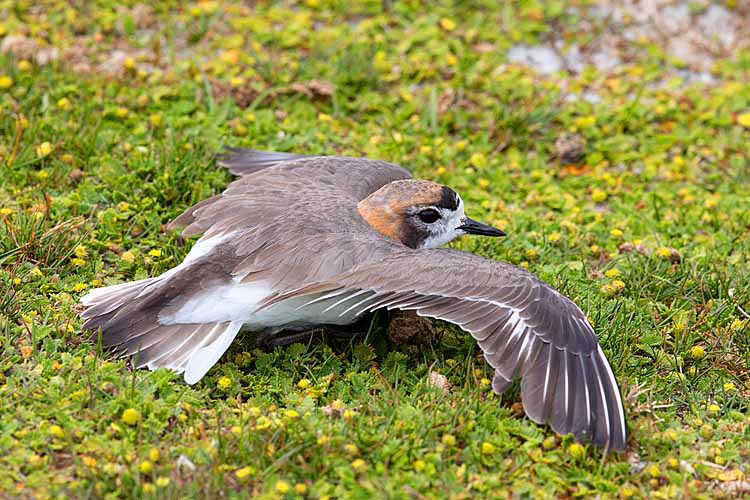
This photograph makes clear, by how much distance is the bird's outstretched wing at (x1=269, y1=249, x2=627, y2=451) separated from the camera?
492 centimetres

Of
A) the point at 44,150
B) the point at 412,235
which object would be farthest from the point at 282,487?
the point at 44,150

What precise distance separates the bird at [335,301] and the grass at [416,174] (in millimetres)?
155

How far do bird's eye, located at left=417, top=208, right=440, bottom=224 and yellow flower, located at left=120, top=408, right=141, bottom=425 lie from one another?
2.29 m

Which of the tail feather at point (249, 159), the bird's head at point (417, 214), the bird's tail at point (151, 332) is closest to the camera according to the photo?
the bird's tail at point (151, 332)

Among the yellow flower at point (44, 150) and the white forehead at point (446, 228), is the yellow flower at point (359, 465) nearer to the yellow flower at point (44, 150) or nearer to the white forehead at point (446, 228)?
the white forehead at point (446, 228)

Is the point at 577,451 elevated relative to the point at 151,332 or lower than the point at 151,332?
lower

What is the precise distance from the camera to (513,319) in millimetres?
5234

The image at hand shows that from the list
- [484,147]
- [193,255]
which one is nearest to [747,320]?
[484,147]

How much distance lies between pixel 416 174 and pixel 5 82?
3238 millimetres

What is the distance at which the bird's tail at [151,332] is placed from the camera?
5.23 meters

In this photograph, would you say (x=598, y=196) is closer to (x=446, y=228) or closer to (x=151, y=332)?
(x=446, y=228)

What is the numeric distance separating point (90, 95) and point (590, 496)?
16.7ft

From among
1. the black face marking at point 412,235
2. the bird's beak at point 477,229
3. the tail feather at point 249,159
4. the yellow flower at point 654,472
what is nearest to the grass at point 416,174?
the yellow flower at point 654,472

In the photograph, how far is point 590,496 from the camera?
4.66 m
